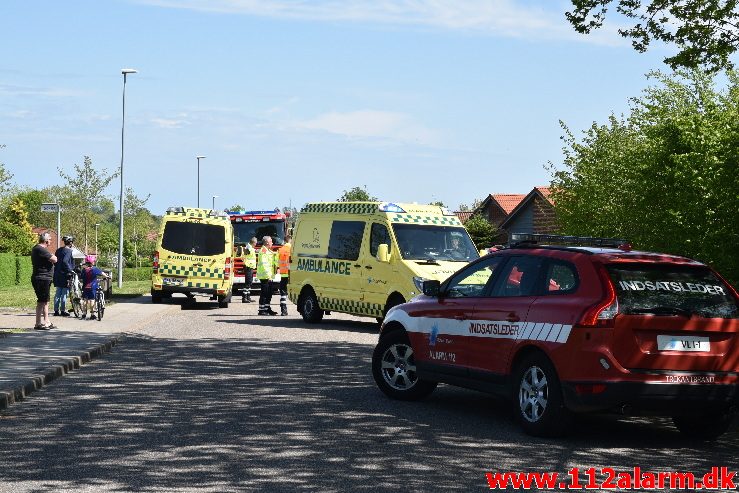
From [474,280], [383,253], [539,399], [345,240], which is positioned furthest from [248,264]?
[539,399]

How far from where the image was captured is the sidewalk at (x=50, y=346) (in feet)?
39.0

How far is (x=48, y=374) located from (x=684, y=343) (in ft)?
23.5

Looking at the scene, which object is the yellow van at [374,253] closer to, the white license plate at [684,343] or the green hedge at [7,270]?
the white license plate at [684,343]

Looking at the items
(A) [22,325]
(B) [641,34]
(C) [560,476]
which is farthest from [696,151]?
(C) [560,476]

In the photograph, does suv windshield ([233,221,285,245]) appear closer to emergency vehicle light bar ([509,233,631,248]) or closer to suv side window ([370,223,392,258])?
suv side window ([370,223,392,258])

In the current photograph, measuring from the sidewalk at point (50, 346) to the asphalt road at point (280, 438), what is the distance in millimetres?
248

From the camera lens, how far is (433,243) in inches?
786

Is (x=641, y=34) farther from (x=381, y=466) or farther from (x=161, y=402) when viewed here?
(x=381, y=466)

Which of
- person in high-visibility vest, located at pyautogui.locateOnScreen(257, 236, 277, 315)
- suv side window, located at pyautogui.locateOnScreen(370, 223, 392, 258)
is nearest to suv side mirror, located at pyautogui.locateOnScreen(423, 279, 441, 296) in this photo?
suv side window, located at pyautogui.locateOnScreen(370, 223, 392, 258)

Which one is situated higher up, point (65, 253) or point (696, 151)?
point (696, 151)

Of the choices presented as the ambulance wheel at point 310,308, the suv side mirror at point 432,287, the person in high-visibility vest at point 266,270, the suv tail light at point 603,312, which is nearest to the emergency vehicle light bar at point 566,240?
Answer: the suv side mirror at point 432,287

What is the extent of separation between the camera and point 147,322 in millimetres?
23031

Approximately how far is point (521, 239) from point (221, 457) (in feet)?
13.2

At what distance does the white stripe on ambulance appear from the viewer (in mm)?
8992
